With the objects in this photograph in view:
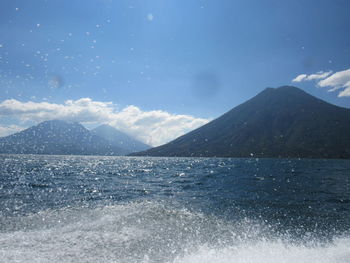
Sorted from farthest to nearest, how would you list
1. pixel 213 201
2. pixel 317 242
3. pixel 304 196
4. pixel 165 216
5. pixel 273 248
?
pixel 304 196
pixel 213 201
pixel 165 216
pixel 317 242
pixel 273 248

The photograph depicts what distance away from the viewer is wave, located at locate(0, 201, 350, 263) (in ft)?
31.7

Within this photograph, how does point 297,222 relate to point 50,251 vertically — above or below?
below

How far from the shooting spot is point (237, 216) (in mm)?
17219

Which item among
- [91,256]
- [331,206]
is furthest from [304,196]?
[91,256]

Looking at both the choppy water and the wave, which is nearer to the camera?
the wave

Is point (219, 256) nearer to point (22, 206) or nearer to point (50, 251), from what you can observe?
point (50, 251)

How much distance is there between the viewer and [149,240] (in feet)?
37.9

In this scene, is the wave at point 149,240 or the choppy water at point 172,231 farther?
the choppy water at point 172,231

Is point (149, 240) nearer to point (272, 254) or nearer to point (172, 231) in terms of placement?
point (172, 231)

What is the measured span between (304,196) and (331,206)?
512cm

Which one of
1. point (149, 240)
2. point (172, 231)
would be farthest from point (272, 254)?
point (149, 240)

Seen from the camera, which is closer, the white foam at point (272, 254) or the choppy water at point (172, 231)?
the white foam at point (272, 254)

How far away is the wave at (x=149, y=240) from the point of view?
9.66 metres

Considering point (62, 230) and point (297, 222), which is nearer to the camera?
point (62, 230)
